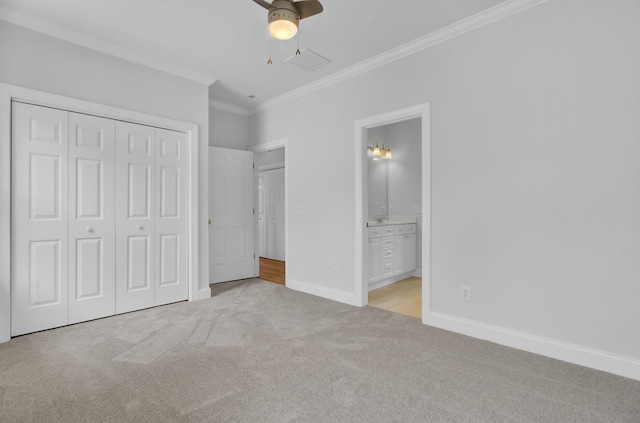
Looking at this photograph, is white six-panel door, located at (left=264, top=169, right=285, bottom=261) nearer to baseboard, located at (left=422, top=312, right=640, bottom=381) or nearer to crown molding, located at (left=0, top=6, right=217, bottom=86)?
crown molding, located at (left=0, top=6, right=217, bottom=86)

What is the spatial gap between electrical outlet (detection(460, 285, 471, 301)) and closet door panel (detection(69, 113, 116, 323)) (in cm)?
350

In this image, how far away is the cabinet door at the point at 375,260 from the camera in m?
4.32

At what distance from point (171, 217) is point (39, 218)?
1.19m

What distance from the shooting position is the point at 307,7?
6.64ft

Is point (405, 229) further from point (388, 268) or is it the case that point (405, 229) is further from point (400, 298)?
point (400, 298)

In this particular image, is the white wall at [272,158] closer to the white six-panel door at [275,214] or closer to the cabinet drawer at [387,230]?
the white six-panel door at [275,214]

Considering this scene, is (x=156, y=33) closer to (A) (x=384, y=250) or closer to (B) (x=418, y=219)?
(A) (x=384, y=250)

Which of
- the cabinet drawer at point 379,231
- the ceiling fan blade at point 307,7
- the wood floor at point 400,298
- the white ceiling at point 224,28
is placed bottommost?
the wood floor at point 400,298

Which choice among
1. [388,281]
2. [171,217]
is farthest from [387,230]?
[171,217]

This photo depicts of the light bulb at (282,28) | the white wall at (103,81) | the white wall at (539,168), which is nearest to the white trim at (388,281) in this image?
the white wall at (539,168)

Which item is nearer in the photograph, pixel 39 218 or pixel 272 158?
pixel 39 218

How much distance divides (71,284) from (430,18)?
4.16 metres

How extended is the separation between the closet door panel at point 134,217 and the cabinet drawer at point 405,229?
3.35 m

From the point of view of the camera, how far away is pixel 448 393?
1.92 meters
